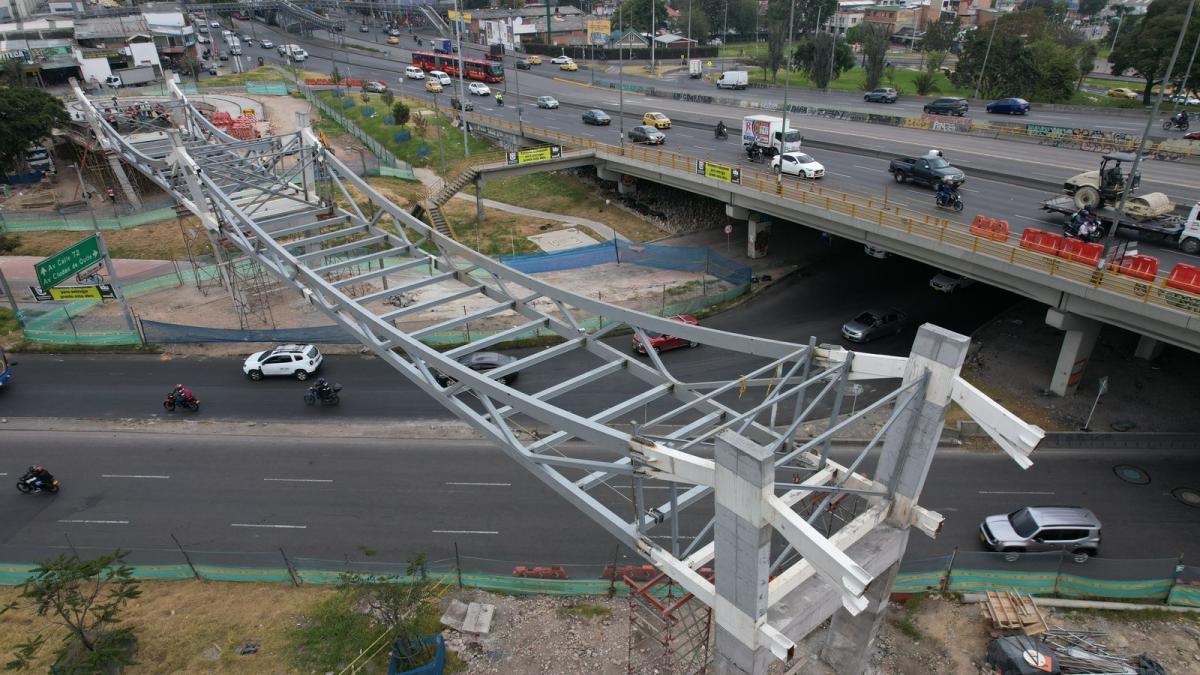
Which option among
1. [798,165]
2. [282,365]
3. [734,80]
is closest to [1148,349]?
[798,165]

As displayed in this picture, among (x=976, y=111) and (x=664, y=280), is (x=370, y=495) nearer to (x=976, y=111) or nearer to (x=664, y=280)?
(x=664, y=280)

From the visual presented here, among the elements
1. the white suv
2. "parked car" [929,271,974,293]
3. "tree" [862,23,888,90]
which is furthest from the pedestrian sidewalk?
"tree" [862,23,888,90]

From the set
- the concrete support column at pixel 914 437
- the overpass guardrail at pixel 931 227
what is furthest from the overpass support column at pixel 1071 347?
the concrete support column at pixel 914 437

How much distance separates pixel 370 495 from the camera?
26984mm

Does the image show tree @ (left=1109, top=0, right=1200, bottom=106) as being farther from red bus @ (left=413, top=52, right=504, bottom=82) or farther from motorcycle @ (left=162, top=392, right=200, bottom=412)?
motorcycle @ (left=162, top=392, right=200, bottom=412)

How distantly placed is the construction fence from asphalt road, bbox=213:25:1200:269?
16.6 meters

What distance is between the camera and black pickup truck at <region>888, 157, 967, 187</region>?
1626 inches

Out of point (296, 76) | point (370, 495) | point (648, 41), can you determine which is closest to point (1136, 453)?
point (370, 495)

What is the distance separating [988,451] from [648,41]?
12279cm

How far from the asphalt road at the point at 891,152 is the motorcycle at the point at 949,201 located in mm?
584

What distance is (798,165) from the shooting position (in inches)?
1775

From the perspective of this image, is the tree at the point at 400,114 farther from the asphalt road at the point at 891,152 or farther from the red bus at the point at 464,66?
the red bus at the point at 464,66

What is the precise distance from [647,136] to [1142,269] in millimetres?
38801

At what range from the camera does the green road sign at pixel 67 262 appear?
36.4m
